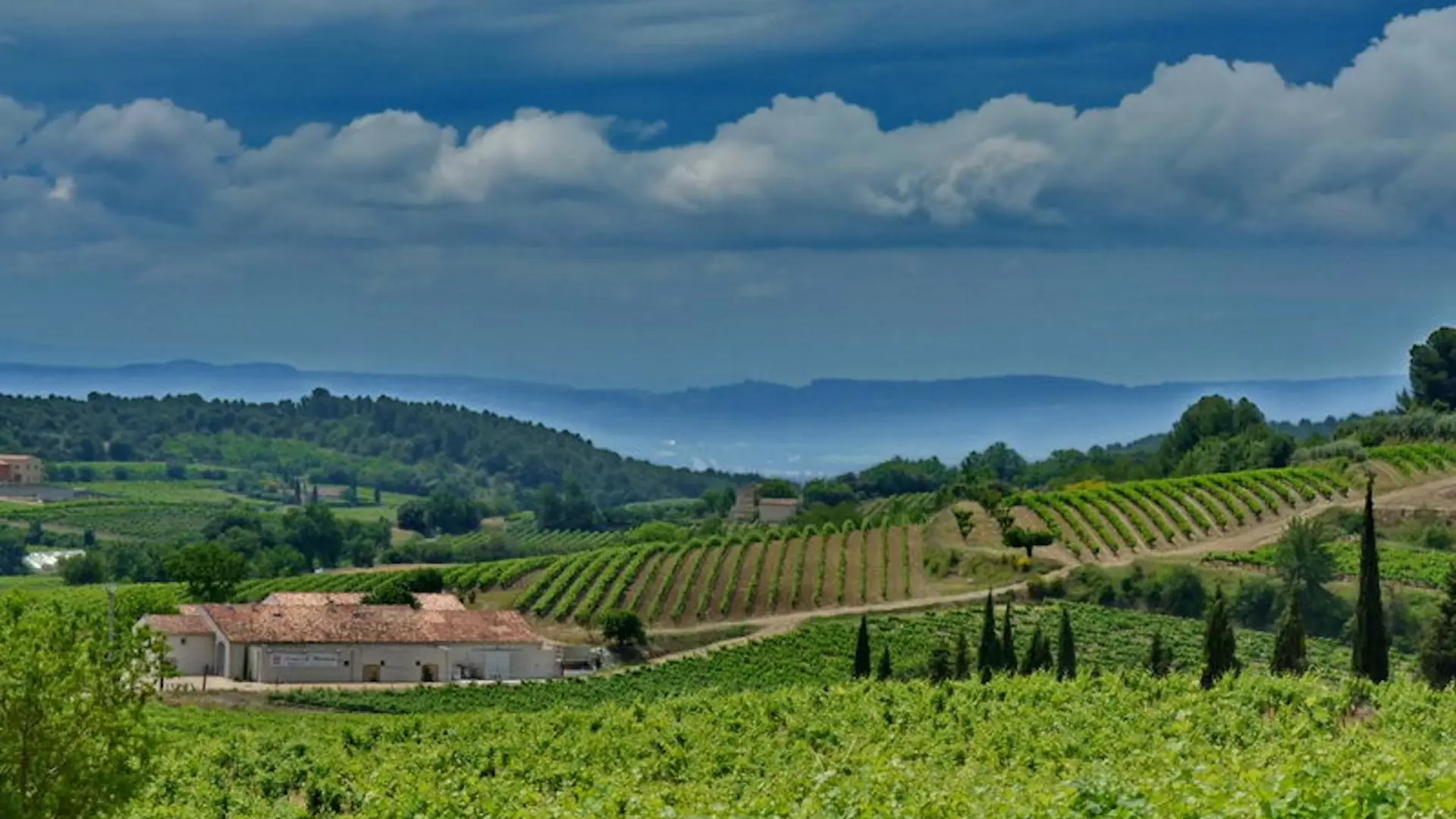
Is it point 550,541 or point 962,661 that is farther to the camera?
point 550,541

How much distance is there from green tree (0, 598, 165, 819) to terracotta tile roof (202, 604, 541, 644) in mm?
55947

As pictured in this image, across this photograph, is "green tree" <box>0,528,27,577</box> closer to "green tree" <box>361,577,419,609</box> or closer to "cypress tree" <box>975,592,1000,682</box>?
"green tree" <box>361,577,419,609</box>

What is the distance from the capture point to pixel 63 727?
20.9m

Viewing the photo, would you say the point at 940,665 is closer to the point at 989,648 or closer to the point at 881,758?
the point at 989,648

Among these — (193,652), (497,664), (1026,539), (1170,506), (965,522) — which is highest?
(1170,506)

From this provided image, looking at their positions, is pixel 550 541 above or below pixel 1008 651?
above

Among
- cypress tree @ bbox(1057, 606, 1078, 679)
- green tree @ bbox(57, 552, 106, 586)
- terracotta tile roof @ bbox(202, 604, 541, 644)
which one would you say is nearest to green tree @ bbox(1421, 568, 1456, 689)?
cypress tree @ bbox(1057, 606, 1078, 679)

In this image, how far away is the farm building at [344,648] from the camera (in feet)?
249

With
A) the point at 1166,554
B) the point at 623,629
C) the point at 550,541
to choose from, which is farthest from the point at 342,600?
the point at 550,541

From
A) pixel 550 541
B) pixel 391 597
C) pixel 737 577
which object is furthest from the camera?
pixel 550 541

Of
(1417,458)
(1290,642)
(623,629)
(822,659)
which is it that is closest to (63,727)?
(1290,642)

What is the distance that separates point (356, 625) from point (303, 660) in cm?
311

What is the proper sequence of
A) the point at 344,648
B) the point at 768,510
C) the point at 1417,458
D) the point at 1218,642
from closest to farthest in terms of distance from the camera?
the point at 1218,642 < the point at 344,648 < the point at 1417,458 < the point at 768,510

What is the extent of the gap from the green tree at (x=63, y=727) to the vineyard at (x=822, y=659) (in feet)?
119
